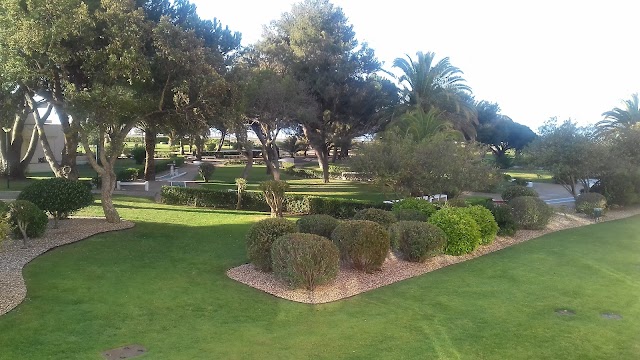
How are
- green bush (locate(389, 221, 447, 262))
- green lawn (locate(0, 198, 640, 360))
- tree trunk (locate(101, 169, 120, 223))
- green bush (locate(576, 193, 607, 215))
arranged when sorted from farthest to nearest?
green bush (locate(576, 193, 607, 215)), tree trunk (locate(101, 169, 120, 223)), green bush (locate(389, 221, 447, 262)), green lawn (locate(0, 198, 640, 360))

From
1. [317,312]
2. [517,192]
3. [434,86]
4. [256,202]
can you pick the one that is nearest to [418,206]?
[317,312]

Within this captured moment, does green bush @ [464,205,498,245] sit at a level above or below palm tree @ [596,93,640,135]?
below

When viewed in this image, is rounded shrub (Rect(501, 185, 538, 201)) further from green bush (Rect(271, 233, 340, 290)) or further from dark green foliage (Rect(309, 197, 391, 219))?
green bush (Rect(271, 233, 340, 290))

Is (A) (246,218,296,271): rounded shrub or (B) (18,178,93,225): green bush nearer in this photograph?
(A) (246,218,296,271): rounded shrub

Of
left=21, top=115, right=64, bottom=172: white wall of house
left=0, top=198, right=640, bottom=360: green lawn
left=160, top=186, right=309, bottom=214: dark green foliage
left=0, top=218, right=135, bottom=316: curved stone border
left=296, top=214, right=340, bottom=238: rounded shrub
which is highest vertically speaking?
left=21, top=115, right=64, bottom=172: white wall of house

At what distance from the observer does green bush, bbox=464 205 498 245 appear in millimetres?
14289

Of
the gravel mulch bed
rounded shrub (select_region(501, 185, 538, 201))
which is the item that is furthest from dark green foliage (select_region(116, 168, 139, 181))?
the gravel mulch bed

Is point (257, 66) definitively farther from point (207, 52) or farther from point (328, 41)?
point (207, 52)

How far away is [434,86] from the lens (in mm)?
35219

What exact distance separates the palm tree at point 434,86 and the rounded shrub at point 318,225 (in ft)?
74.4

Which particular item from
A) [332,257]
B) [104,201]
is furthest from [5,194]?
[332,257]

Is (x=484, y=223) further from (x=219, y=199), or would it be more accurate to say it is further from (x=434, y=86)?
(x=434, y=86)

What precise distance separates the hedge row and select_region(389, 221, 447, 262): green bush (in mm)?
6786

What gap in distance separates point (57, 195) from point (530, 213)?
48.8ft
